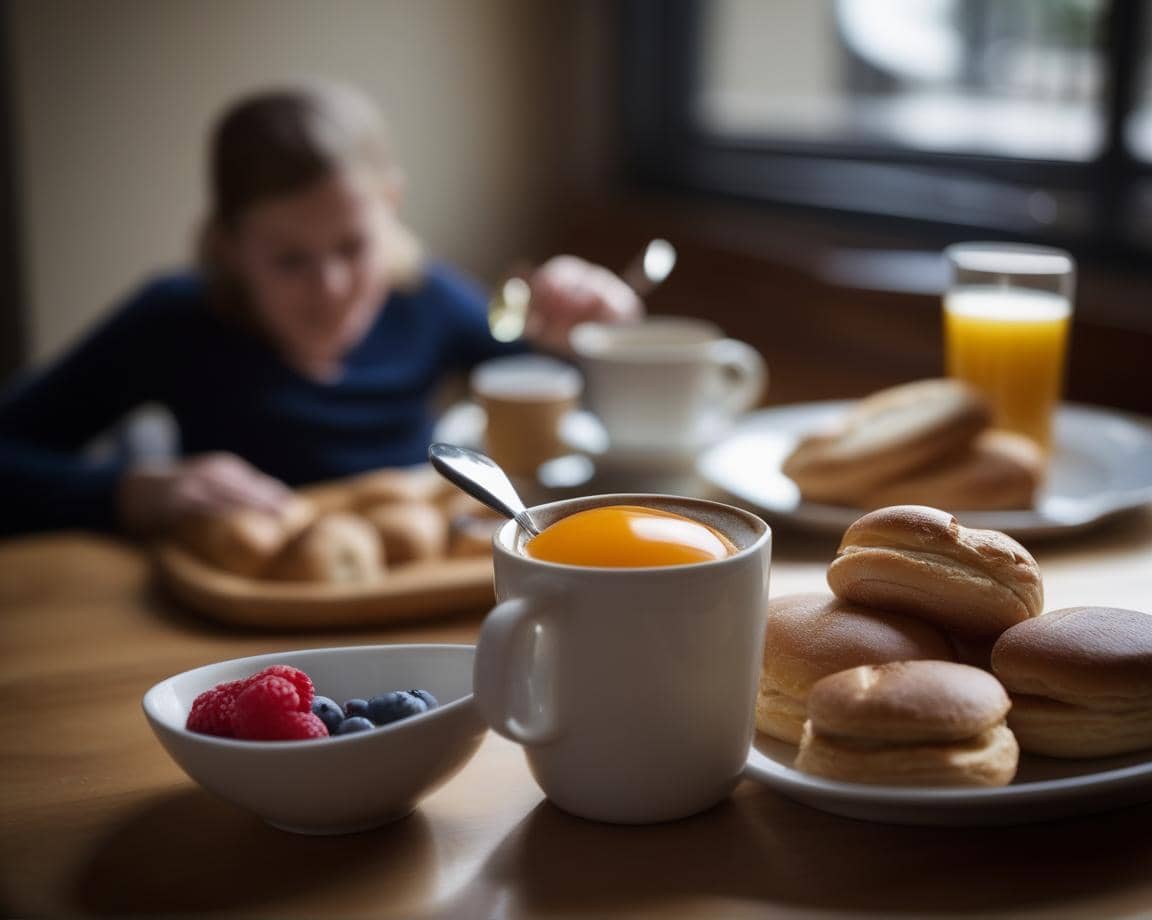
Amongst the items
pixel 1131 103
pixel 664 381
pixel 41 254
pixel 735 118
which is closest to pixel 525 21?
pixel 735 118

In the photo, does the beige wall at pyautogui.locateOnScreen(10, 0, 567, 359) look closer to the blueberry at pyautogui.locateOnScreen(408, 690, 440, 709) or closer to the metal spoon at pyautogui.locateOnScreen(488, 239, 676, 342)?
the metal spoon at pyautogui.locateOnScreen(488, 239, 676, 342)

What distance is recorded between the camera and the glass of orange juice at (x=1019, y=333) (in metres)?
1.22

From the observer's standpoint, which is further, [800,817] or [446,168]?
[446,168]

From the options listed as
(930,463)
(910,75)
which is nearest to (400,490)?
(930,463)

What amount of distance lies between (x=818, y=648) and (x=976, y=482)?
0.46 metres

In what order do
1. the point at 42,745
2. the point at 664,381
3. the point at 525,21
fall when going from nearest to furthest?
the point at 42,745 → the point at 664,381 → the point at 525,21

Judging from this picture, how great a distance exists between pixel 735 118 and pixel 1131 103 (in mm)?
1026

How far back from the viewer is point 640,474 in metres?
1.23

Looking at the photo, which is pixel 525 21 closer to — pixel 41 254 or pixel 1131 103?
pixel 41 254

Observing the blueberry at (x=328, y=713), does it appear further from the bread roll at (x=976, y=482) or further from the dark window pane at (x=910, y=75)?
the dark window pane at (x=910, y=75)

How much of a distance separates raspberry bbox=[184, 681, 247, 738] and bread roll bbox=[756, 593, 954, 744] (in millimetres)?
253

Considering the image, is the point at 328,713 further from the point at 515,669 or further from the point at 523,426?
the point at 523,426

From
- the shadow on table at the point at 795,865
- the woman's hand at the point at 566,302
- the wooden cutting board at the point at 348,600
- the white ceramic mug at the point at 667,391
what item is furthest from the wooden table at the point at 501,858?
the woman's hand at the point at 566,302

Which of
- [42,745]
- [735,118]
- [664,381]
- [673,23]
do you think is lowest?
[42,745]
